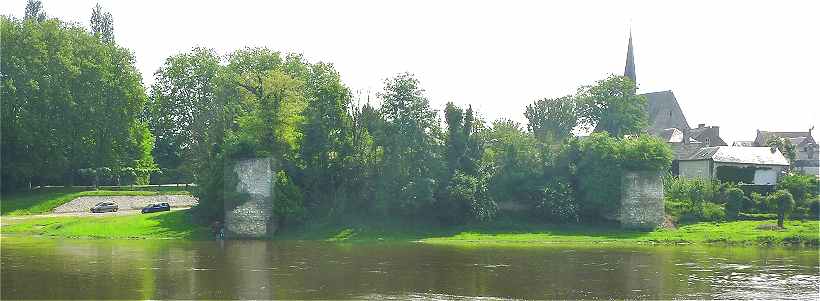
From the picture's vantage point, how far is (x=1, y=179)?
61.8 metres

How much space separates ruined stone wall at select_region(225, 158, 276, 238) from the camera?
47156mm

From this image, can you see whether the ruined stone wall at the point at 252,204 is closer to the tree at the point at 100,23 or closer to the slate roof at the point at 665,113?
the tree at the point at 100,23

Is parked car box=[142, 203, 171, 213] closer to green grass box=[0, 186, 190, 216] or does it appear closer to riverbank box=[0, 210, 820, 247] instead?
riverbank box=[0, 210, 820, 247]

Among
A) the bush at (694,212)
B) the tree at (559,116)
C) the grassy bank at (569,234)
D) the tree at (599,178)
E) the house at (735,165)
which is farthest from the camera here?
the tree at (559,116)

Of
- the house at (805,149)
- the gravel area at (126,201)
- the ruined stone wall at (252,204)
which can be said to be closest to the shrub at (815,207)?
the ruined stone wall at (252,204)

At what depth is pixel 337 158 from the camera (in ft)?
173

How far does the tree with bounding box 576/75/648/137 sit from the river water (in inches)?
1268

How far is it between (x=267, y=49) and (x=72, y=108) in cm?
1711

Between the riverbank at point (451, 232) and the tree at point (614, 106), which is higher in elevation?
the tree at point (614, 106)

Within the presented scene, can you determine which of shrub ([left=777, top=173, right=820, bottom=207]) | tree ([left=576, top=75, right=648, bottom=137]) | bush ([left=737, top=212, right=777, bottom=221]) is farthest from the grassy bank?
tree ([left=576, top=75, right=648, bottom=137])

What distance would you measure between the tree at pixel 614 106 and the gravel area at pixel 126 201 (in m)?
37.3

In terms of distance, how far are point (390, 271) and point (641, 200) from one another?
27100 millimetres

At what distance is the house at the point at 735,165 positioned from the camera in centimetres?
6438

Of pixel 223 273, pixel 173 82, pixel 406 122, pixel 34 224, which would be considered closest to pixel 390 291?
pixel 223 273
